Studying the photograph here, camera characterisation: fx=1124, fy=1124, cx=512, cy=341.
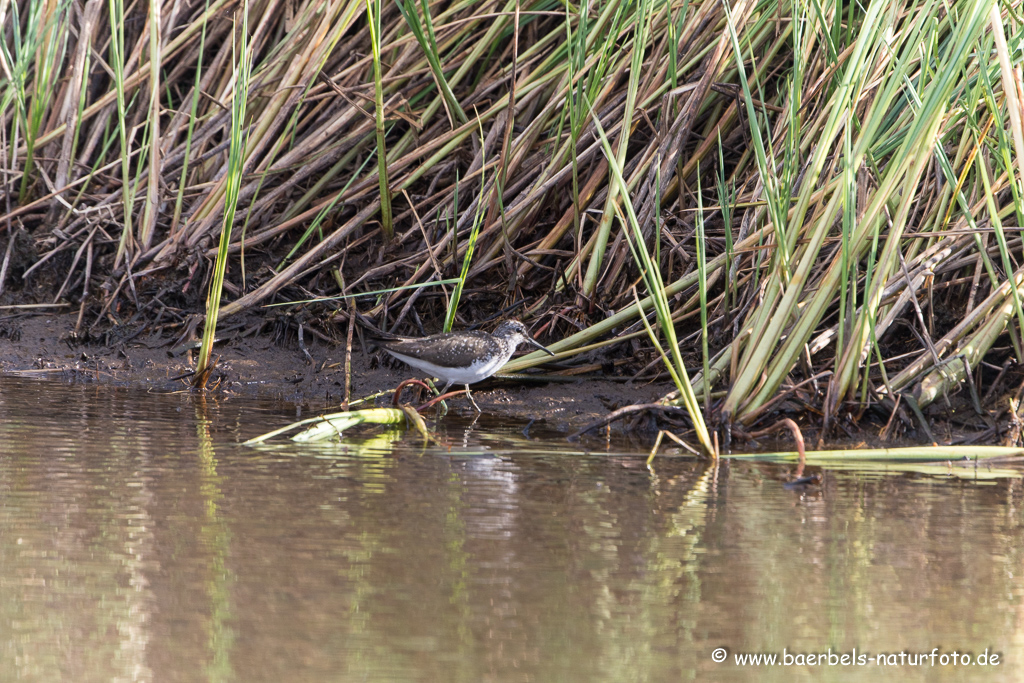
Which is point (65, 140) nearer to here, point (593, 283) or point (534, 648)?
point (593, 283)

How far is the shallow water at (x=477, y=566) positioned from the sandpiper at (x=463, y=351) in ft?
3.20

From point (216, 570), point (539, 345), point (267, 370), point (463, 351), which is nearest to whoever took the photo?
point (216, 570)

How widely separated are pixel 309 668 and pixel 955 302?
4.43 metres

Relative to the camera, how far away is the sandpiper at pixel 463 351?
5.58 meters

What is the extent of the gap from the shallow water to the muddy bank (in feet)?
3.76

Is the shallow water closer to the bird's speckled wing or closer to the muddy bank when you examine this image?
the bird's speckled wing

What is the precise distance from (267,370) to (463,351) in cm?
145

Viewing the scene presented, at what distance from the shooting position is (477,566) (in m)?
3.11

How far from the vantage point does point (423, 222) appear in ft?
22.0

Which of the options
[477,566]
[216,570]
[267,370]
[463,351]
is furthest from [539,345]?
[216,570]

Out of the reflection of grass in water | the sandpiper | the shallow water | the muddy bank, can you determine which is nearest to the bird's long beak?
the sandpiper

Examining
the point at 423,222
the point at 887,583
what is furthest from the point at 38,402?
the point at 887,583

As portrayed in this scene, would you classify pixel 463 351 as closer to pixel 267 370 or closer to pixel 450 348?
pixel 450 348

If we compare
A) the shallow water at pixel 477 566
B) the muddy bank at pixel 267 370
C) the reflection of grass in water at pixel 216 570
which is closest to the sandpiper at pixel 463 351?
the muddy bank at pixel 267 370
